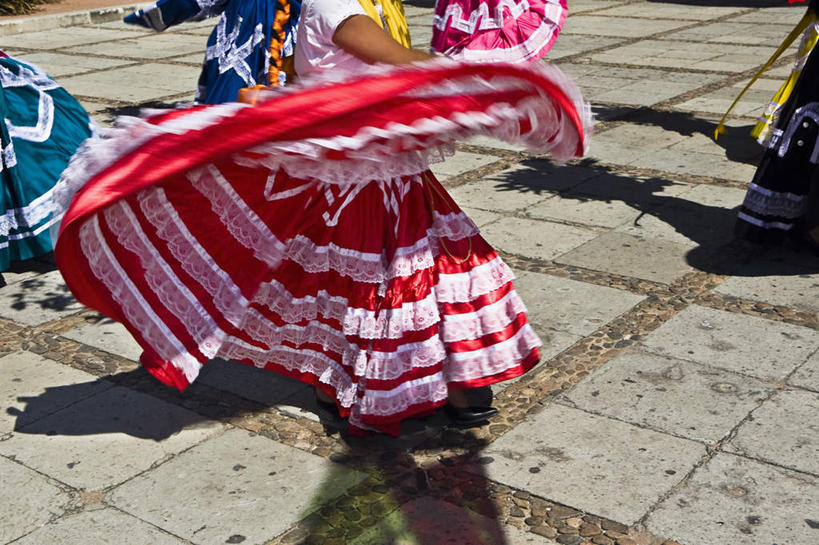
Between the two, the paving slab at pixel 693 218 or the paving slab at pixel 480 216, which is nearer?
the paving slab at pixel 693 218

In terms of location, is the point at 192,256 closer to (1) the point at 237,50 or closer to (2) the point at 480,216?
(1) the point at 237,50

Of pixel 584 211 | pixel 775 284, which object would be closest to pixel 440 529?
pixel 775 284

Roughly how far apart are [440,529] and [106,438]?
60.1 inches

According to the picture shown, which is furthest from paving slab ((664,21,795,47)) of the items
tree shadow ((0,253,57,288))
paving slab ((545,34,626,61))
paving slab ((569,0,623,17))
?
tree shadow ((0,253,57,288))

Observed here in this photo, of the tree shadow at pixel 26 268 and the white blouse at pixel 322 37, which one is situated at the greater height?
the white blouse at pixel 322 37

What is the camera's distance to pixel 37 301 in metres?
5.66

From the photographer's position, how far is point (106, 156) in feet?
10.6

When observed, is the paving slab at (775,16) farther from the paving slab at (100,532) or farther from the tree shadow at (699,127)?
the paving slab at (100,532)

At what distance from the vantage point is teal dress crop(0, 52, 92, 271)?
607 centimetres

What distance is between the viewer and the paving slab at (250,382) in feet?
14.7

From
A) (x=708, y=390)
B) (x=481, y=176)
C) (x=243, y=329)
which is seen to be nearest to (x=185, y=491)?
(x=243, y=329)

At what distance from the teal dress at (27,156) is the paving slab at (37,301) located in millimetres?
260

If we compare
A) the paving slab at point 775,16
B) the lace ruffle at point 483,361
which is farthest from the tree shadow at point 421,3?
the lace ruffle at point 483,361

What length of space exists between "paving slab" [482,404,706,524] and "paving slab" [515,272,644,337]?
95cm
